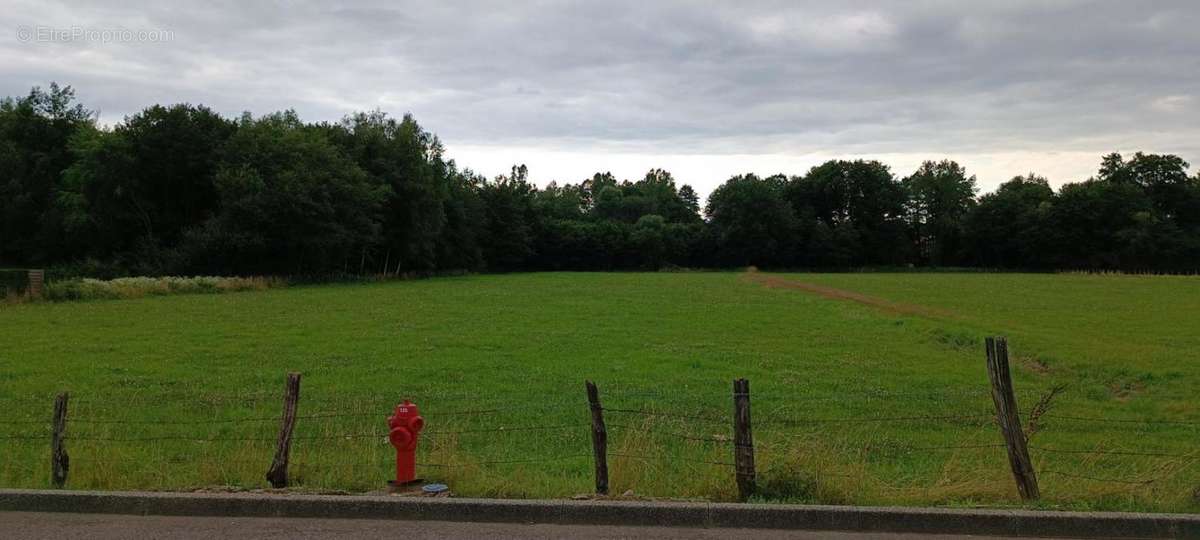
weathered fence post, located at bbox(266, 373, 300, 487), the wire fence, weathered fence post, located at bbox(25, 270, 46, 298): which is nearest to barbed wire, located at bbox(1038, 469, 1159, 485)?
the wire fence

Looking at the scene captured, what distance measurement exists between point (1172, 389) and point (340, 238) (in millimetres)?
63408

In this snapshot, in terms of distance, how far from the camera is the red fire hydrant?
24.2ft

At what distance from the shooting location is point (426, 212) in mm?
89312

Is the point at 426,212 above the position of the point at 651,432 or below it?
above

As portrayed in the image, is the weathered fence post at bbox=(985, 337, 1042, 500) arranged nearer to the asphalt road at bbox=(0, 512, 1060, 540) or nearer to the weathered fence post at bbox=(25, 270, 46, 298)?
the asphalt road at bbox=(0, 512, 1060, 540)

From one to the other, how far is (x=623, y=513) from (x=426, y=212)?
279 ft

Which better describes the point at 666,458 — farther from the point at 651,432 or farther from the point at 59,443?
the point at 59,443

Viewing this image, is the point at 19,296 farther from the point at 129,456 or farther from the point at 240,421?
the point at 129,456

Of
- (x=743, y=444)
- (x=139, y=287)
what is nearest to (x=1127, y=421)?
(x=743, y=444)

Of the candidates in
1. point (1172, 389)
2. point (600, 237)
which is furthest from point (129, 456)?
point (600, 237)

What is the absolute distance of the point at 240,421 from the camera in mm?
12797

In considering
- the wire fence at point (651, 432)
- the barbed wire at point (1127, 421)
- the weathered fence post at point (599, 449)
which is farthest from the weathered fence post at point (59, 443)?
the barbed wire at point (1127, 421)

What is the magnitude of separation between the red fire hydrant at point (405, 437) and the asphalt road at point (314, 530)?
666mm

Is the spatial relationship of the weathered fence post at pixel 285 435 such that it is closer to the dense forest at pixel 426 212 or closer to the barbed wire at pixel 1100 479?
the barbed wire at pixel 1100 479
